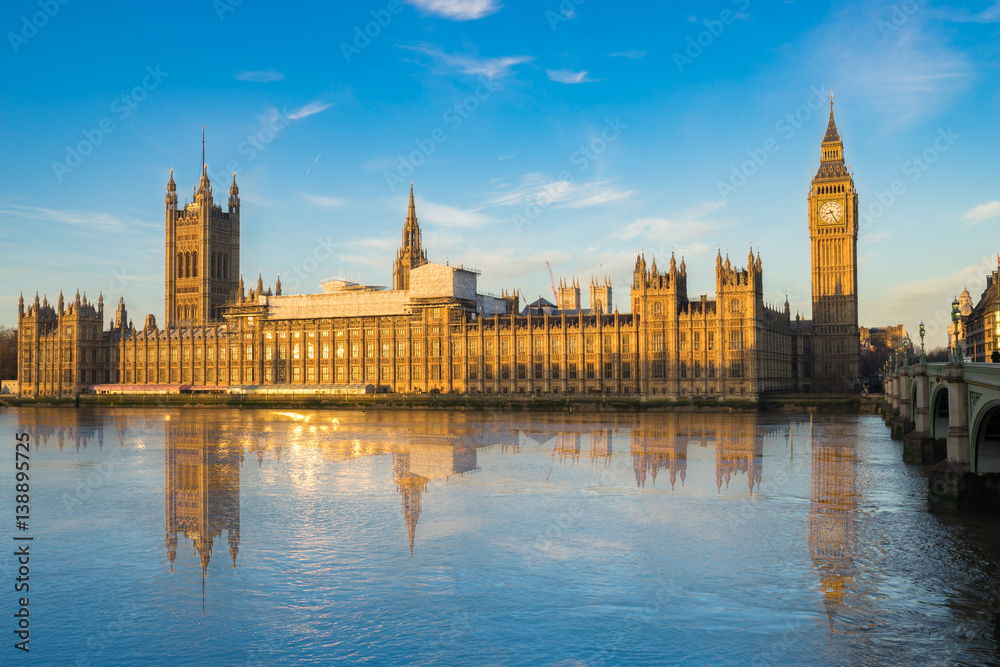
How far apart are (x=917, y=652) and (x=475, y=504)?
18697 millimetres

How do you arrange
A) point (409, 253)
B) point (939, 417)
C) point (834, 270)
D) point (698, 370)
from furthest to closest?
1. point (409, 253)
2. point (834, 270)
3. point (698, 370)
4. point (939, 417)

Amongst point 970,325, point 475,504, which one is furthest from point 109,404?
point 970,325

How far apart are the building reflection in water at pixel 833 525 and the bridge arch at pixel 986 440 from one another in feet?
16.1

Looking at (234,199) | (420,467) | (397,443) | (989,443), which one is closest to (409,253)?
(234,199)

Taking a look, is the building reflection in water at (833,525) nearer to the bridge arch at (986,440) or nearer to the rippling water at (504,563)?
the rippling water at (504,563)

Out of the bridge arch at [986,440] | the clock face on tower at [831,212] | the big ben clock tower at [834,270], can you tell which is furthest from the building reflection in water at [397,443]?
the clock face on tower at [831,212]

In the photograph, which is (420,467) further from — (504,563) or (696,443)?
(696,443)

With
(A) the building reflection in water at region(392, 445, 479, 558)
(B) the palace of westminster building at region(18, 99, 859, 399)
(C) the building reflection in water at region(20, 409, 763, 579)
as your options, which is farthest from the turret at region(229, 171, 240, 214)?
(A) the building reflection in water at region(392, 445, 479, 558)

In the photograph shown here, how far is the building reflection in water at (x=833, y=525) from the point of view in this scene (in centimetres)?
2202

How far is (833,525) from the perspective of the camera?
1169 inches

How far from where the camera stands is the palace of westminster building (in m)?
110

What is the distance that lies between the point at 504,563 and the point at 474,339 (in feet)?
335

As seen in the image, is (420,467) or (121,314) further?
(121,314)

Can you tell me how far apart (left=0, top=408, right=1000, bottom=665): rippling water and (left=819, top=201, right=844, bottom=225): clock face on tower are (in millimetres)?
93444
